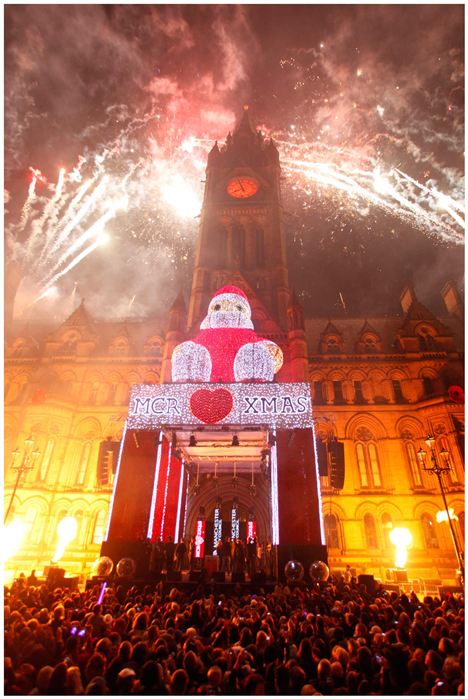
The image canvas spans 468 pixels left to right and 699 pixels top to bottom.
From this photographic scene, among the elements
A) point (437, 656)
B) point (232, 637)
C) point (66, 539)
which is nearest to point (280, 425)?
point (232, 637)

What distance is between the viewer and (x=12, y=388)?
106ft

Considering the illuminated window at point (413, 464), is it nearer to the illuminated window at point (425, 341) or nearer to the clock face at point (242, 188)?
the illuminated window at point (425, 341)

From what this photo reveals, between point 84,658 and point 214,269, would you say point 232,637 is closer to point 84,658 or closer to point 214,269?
point 84,658

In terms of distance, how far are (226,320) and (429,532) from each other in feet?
70.5

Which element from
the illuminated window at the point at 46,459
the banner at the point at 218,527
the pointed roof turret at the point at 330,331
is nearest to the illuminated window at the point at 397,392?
the pointed roof turret at the point at 330,331

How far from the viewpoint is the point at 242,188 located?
1476 inches

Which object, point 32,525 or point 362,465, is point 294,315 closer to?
point 362,465

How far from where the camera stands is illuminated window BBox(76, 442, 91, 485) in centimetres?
2831

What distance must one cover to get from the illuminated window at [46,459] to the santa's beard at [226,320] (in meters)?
19.9

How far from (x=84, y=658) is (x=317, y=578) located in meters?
10.9

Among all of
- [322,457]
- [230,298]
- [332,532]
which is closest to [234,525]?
[332,532]

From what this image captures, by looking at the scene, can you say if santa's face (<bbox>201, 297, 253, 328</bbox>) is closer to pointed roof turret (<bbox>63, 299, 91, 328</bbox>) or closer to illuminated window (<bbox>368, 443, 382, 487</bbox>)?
illuminated window (<bbox>368, 443, 382, 487</bbox>)

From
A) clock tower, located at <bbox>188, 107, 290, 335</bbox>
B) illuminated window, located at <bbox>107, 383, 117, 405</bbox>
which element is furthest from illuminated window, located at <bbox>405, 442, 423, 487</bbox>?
illuminated window, located at <bbox>107, 383, 117, 405</bbox>

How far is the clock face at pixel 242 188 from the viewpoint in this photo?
123 ft
